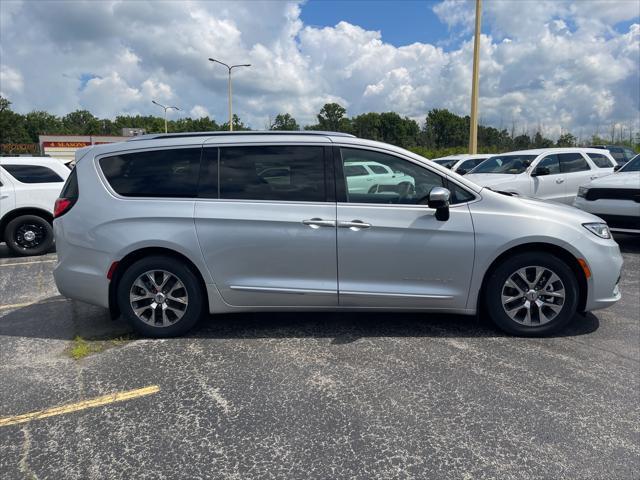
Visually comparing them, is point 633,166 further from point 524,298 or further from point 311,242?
point 311,242

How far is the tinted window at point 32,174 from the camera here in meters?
8.72

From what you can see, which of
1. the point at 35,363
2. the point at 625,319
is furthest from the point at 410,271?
the point at 35,363

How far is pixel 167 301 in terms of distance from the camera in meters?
4.28

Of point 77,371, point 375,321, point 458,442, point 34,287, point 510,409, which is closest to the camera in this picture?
point 458,442

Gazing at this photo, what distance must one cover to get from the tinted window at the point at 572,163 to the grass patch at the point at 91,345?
9.92 m

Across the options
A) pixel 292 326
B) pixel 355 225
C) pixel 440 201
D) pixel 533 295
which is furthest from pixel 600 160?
pixel 292 326

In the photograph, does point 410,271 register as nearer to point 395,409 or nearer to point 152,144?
point 395,409

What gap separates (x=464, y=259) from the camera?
4.12 metres

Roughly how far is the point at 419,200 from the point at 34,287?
5.09 meters

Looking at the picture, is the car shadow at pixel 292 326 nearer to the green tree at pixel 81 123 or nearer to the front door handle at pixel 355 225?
the front door handle at pixel 355 225

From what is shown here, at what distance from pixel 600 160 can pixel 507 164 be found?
2.29 meters

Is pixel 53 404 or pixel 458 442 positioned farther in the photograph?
pixel 53 404

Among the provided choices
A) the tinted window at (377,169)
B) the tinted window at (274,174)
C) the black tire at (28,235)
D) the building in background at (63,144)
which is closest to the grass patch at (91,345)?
the tinted window at (274,174)

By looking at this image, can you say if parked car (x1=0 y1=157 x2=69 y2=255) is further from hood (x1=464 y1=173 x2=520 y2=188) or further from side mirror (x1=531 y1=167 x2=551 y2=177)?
side mirror (x1=531 y1=167 x2=551 y2=177)
